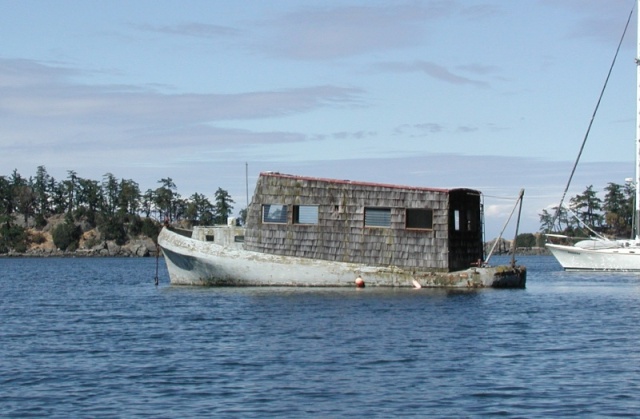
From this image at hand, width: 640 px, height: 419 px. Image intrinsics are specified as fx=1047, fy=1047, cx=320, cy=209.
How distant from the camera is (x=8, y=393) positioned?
921 inches

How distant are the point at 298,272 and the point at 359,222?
3.88 meters

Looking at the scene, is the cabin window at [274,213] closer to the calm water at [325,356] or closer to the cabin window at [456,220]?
the calm water at [325,356]

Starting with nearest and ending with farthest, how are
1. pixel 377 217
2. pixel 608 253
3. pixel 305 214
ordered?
pixel 377 217, pixel 305 214, pixel 608 253

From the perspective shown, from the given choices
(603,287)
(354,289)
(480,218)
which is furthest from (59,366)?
(603,287)

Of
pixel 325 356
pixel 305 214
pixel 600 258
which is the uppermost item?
pixel 305 214

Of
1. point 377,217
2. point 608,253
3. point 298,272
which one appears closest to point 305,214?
point 298,272

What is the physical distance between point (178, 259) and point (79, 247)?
5596 inches

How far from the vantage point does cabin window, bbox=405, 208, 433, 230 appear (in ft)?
166

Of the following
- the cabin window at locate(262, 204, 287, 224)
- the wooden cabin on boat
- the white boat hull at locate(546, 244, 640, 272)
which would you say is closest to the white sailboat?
the white boat hull at locate(546, 244, 640, 272)

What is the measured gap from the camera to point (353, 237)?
5106cm

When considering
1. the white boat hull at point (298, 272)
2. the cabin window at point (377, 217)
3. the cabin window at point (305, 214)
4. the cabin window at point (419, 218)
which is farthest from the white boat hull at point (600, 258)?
the cabin window at point (305, 214)

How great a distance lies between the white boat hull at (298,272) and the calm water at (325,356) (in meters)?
2.34

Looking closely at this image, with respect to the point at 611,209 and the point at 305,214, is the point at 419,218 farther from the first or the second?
the point at 611,209

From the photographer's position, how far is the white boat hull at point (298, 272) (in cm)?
5103
